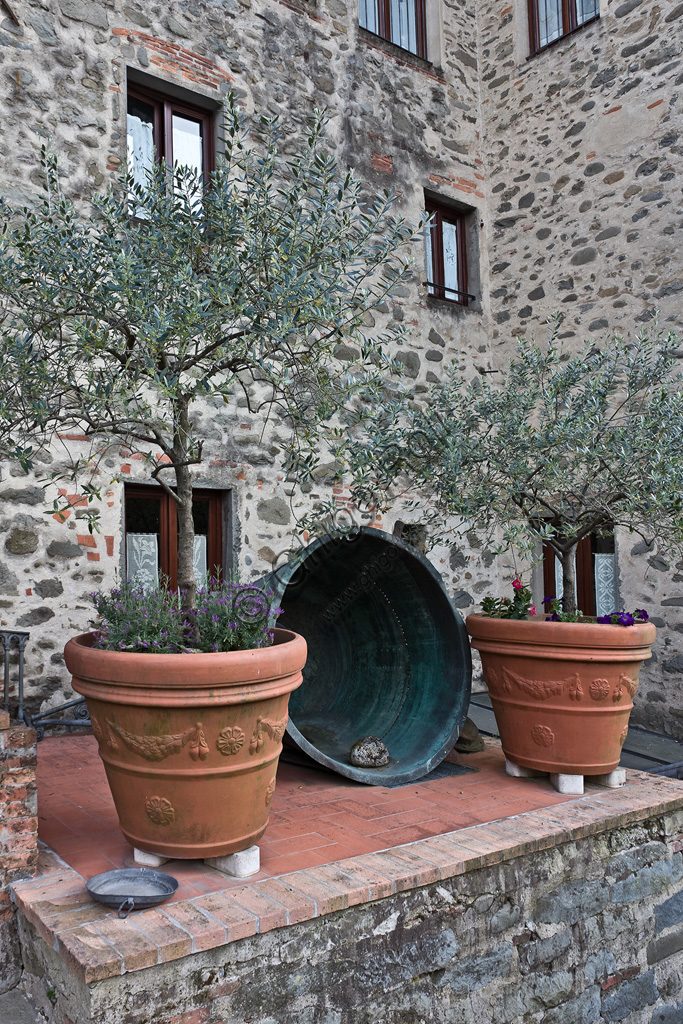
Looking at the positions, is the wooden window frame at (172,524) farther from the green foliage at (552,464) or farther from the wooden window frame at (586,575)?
the wooden window frame at (586,575)

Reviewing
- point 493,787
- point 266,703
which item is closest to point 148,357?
point 266,703

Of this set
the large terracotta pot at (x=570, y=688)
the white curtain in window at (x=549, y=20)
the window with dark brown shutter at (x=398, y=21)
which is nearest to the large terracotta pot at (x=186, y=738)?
the large terracotta pot at (x=570, y=688)

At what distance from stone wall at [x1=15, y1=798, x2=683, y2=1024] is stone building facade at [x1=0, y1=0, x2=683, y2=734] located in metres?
2.47

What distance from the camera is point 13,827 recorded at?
89.3 inches

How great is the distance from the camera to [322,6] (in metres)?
5.90

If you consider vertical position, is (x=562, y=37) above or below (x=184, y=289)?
above

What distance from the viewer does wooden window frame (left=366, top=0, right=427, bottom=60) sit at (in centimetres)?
648

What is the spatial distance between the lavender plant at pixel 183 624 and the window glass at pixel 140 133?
3.47 m

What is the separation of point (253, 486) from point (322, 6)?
391 cm

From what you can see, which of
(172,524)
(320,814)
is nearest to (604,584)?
(172,524)

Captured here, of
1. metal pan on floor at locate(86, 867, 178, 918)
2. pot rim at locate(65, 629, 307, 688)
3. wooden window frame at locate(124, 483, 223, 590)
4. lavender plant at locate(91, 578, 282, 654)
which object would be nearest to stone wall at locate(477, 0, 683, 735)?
wooden window frame at locate(124, 483, 223, 590)

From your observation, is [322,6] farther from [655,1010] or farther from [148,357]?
[655,1010]

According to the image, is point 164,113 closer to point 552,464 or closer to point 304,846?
point 552,464

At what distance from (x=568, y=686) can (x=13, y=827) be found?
217 centimetres
